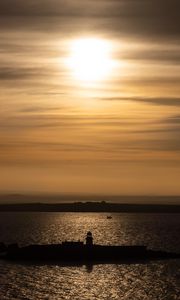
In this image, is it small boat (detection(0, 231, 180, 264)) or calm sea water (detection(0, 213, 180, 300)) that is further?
small boat (detection(0, 231, 180, 264))

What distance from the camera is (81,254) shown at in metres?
115

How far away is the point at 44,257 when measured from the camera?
373 feet

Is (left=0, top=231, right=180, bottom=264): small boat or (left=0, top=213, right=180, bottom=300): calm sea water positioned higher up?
(left=0, top=231, right=180, bottom=264): small boat

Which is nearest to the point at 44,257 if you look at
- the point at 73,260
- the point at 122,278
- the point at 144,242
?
the point at 73,260

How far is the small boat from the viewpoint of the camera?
113 metres

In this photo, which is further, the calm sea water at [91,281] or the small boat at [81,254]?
the small boat at [81,254]

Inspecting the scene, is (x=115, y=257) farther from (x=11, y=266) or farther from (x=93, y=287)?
(x=93, y=287)

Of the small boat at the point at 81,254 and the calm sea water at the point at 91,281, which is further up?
the small boat at the point at 81,254

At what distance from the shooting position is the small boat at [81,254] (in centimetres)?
11312

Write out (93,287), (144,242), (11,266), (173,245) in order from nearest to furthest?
1. (93,287)
2. (11,266)
3. (173,245)
4. (144,242)

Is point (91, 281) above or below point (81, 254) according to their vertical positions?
below

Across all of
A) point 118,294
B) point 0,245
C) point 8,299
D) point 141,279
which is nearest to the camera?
point 8,299

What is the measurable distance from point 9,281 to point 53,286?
223 inches

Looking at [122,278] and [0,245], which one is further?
[0,245]
